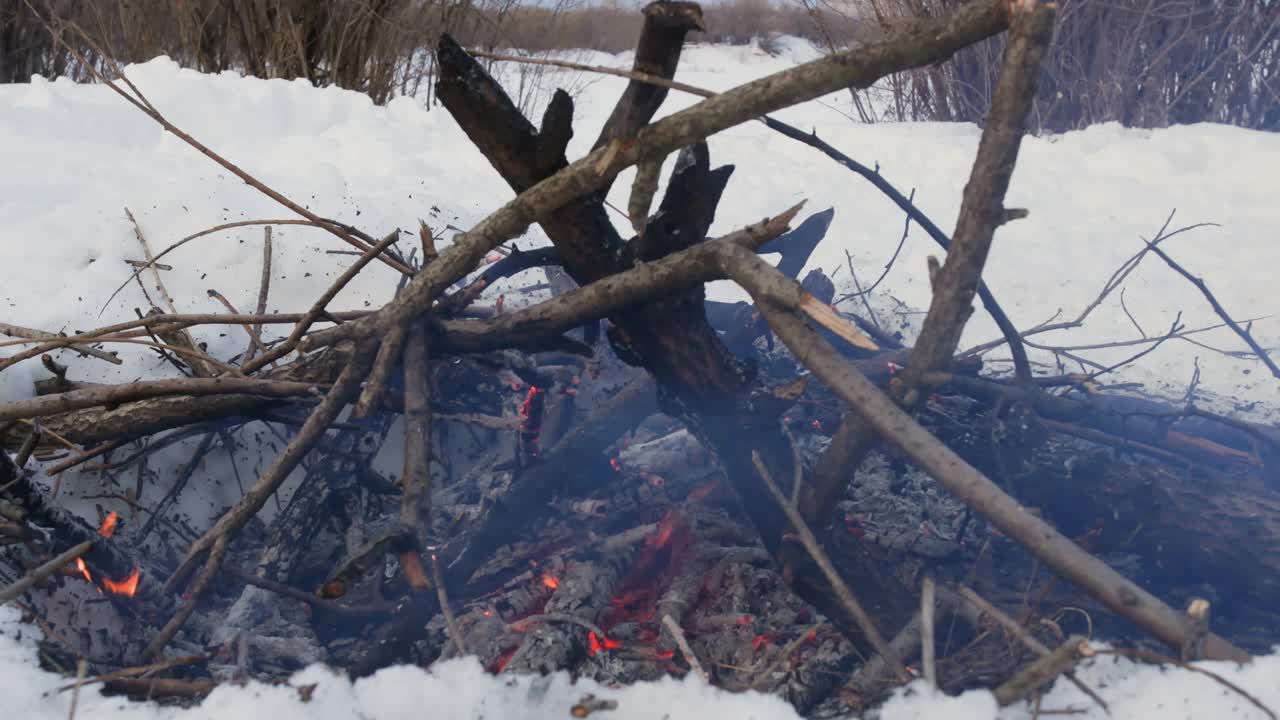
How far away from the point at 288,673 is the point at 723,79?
555 inches

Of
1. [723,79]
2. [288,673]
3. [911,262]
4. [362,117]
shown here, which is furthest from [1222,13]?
[723,79]

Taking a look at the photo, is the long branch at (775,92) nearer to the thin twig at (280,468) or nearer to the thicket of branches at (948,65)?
the thin twig at (280,468)

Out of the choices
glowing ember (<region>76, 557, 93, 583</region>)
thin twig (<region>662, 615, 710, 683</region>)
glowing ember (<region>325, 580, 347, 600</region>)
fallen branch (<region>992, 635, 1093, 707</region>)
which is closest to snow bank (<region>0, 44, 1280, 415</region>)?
glowing ember (<region>76, 557, 93, 583</region>)

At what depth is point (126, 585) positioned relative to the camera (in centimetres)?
190

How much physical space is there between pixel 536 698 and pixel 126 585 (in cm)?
106

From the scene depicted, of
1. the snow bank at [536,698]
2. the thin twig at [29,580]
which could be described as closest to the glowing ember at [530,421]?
the snow bank at [536,698]

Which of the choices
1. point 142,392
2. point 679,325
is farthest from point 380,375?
point 679,325

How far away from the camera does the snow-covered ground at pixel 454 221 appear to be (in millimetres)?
1520

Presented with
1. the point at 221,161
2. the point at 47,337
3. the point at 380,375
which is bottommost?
the point at 380,375

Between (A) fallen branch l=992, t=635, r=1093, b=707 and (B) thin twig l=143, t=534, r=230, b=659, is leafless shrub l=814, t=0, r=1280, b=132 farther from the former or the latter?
(B) thin twig l=143, t=534, r=230, b=659

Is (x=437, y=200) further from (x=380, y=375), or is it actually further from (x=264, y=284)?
(x=380, y=375)

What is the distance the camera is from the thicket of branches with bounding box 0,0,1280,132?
6.03m

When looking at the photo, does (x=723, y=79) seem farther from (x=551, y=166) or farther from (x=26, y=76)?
(x=551, y=166)

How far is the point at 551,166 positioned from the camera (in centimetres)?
199
